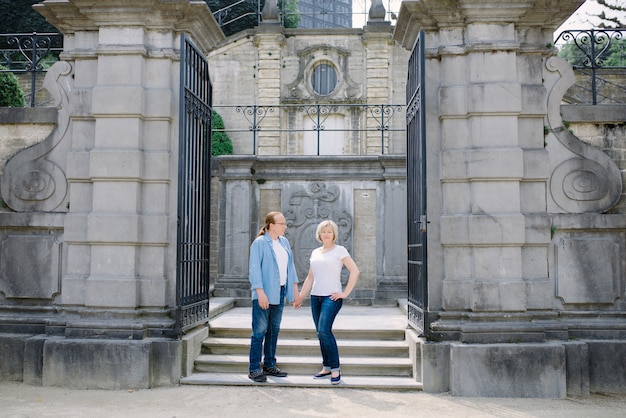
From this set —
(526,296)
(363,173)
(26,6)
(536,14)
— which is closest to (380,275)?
(363,173)

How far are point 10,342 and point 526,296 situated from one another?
5518mm

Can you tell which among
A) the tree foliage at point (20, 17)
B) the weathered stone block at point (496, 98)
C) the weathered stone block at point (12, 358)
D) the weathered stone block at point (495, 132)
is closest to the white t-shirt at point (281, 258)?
the weathered stone block at point (495, 132)

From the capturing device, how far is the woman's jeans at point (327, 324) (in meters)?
5.82

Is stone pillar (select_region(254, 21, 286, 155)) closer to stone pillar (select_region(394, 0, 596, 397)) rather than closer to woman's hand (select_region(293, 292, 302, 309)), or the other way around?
stone pillar (select_region(394, 0, 596, 397))

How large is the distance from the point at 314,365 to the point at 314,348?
0.34 metres

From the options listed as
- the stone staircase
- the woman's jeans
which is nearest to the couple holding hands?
the woman's jeans

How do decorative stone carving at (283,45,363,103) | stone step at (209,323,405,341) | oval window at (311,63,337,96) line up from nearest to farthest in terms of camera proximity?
stone step at (209,323,405,341), decorative stone carving at (283,45,363,103), oval window at (311,63,337,96)

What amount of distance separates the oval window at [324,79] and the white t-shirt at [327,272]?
76.2 ft

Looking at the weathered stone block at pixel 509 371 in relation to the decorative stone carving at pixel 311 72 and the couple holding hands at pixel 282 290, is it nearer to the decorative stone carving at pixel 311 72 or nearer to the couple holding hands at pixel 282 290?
the couple holding hands at pixel 282 290

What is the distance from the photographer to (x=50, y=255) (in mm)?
6484

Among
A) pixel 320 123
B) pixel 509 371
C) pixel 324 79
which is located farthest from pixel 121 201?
pixel 324 79

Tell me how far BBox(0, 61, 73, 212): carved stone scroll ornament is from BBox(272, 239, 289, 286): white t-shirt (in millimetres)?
2455

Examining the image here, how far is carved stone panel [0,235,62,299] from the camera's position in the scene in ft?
21.2

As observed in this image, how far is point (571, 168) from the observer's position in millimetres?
6234
